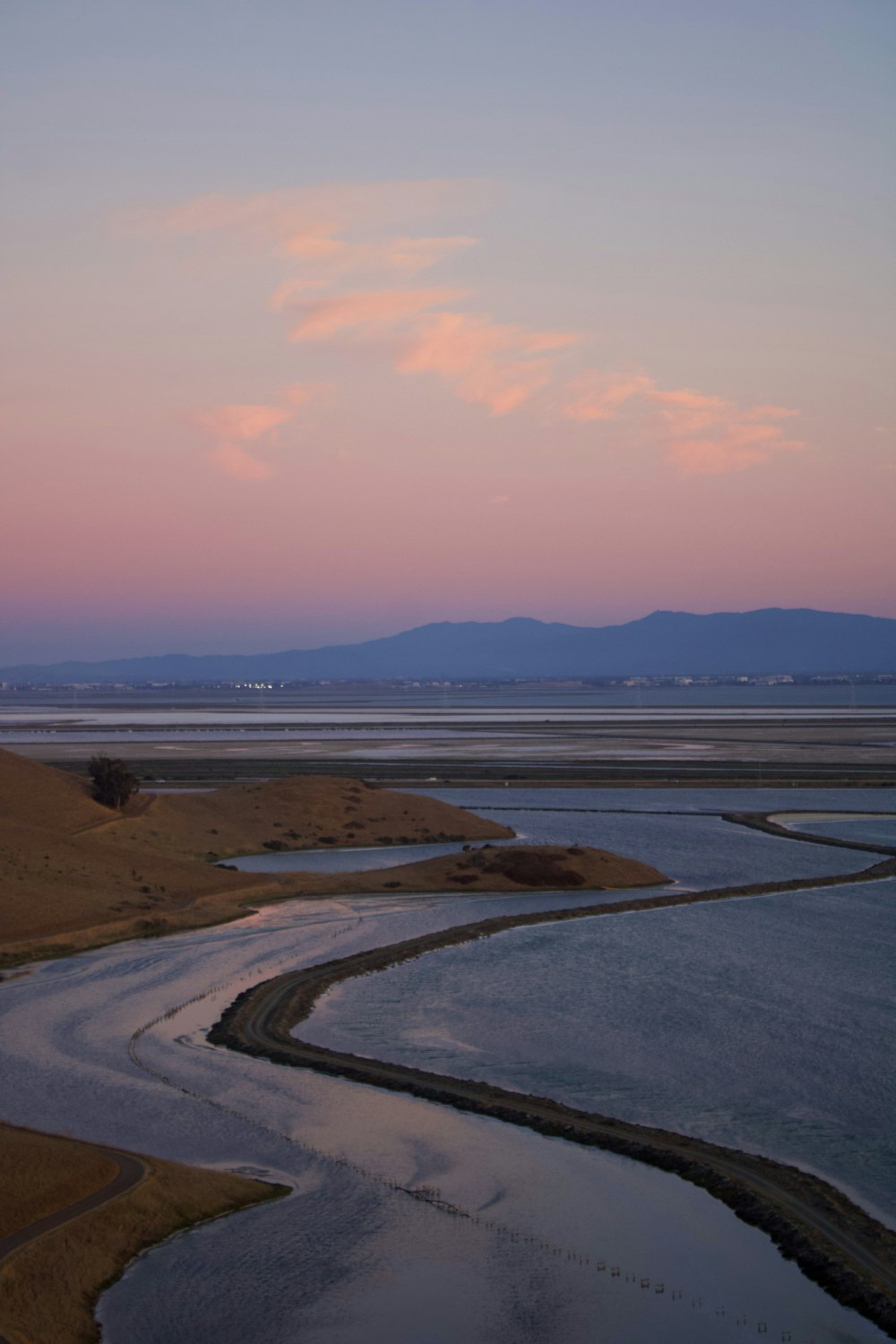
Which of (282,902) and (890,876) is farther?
(890,876)

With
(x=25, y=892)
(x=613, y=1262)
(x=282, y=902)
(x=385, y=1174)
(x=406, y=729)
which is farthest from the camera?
(x=406, y=729)

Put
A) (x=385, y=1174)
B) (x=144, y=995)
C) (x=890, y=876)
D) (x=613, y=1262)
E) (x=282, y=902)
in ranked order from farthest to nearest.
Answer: (x=890, y=876)
(x=282, y=902)
(x=144, y=995)
(x=385, y=1174)
(x=613, y=1262)

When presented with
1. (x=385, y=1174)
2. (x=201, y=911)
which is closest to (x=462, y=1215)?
(x=385, y=1174)

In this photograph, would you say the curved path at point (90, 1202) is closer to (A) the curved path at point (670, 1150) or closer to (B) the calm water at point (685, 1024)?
(A) the curved path at point (670, 1150)

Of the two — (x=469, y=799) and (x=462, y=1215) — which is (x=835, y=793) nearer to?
(x=469, y=799)

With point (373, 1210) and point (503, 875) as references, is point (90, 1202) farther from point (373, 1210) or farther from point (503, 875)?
point (503, 875)

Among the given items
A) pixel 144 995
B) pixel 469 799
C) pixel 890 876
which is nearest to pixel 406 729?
pixel 469 799

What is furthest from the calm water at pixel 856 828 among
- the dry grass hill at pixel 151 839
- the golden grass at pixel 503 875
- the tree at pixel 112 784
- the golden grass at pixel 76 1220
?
the golden grass at pixel 76 1220
